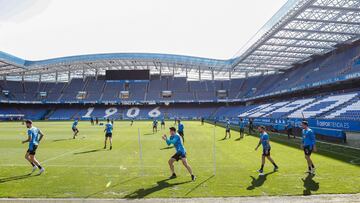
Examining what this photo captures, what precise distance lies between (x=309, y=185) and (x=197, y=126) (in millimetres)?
33892

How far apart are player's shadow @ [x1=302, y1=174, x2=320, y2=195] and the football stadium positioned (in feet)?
0.20

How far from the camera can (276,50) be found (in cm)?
4262

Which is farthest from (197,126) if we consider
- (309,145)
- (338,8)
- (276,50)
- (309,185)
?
(309,185)

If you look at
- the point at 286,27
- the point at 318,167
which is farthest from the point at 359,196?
the point at 286,27

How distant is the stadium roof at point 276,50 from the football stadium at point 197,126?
0.19 metres

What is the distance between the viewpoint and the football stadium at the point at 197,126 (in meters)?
8.71

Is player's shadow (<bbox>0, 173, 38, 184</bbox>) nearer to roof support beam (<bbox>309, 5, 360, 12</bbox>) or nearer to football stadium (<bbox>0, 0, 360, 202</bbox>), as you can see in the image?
football stadium (<bbox>0, 0, 360, 202</bbox>)

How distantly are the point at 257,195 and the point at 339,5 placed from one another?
80.8 feet

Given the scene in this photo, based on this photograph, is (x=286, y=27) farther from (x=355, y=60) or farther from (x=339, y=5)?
(x=355, y=60)

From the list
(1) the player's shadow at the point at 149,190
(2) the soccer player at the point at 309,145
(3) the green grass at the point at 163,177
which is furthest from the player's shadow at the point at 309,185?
(1) the player's shadow at the point at 149,190

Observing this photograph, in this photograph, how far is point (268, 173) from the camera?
10.5 metres

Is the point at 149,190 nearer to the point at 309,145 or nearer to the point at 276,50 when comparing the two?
the point at 309,145

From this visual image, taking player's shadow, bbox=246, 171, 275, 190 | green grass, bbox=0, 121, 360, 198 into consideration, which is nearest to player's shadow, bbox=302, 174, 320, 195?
green grass, bbox=0, 121, 360, 198

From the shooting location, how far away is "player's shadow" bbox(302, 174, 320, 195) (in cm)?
813
